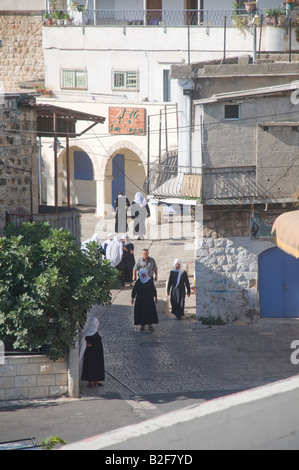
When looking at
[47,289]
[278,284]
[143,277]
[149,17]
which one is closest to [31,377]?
[47,289]

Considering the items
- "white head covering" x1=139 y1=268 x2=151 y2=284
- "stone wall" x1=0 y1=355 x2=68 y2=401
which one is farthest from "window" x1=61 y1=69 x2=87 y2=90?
"stone wall" x1=0 y1=355 x2=68 y2=401

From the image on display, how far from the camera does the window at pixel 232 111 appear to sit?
46.3 ft

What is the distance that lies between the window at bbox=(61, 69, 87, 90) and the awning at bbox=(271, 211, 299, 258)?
15.5m

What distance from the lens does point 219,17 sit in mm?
27875

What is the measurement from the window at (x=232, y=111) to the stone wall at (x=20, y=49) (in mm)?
17422

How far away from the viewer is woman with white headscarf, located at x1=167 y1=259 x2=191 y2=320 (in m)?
15.3

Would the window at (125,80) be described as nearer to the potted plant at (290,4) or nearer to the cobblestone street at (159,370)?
the potted plant at (290,4)

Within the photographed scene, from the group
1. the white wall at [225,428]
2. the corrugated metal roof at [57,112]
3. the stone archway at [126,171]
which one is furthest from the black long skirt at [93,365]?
the stone archway at [126,171]

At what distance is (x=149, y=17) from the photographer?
28.8 metres

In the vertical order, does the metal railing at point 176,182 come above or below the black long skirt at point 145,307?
above

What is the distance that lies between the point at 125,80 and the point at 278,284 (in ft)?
45.5

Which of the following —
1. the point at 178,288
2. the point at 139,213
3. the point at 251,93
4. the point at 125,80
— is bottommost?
the point at 178,288

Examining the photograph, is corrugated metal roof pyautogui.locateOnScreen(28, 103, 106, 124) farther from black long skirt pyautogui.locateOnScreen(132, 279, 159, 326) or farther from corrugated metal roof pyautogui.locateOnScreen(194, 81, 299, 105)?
black long skirt pyautogui.locateOnScreen(132, 279, 159, 326)

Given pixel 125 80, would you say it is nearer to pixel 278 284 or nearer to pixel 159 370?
pixel 278 284
